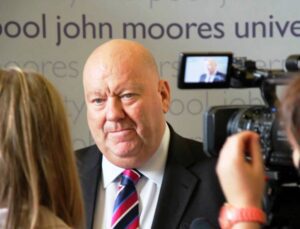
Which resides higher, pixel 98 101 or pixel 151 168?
pixel 98 101

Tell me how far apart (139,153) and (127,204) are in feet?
0.44

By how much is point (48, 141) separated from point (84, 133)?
1411mm

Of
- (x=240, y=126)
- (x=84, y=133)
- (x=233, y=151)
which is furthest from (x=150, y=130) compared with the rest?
(x=84, y=133)

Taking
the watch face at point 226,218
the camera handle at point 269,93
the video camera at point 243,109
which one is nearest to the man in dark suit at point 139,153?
the video camera at point 243,109

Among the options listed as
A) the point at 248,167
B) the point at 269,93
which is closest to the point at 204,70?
the point at 269,93

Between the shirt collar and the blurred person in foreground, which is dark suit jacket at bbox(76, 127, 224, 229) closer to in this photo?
the shirt collar

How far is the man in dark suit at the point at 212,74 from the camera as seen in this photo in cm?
111

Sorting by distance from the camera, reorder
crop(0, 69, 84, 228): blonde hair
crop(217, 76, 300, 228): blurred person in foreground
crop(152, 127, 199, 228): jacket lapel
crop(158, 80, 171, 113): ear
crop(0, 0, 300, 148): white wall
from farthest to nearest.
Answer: crop(0, 0, 300, 148): white wall, crop(158, 80, 171, 113): ear, crop(152, 127, 199, 228): jacket lapel, crop(0, 69, 84, 228): blonde hair, crop(217, 76, 300, 228): blurred person in foreground

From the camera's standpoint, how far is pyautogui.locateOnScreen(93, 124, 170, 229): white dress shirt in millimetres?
1580

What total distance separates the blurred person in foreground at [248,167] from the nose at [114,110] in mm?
732

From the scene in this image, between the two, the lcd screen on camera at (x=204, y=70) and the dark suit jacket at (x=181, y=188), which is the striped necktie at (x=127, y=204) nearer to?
the dark suit jacket at (x=181, y=188)

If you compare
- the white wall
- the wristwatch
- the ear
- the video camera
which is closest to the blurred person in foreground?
the wristwatch

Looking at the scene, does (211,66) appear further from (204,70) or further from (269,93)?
(269,93)

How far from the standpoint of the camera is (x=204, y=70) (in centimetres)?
111
